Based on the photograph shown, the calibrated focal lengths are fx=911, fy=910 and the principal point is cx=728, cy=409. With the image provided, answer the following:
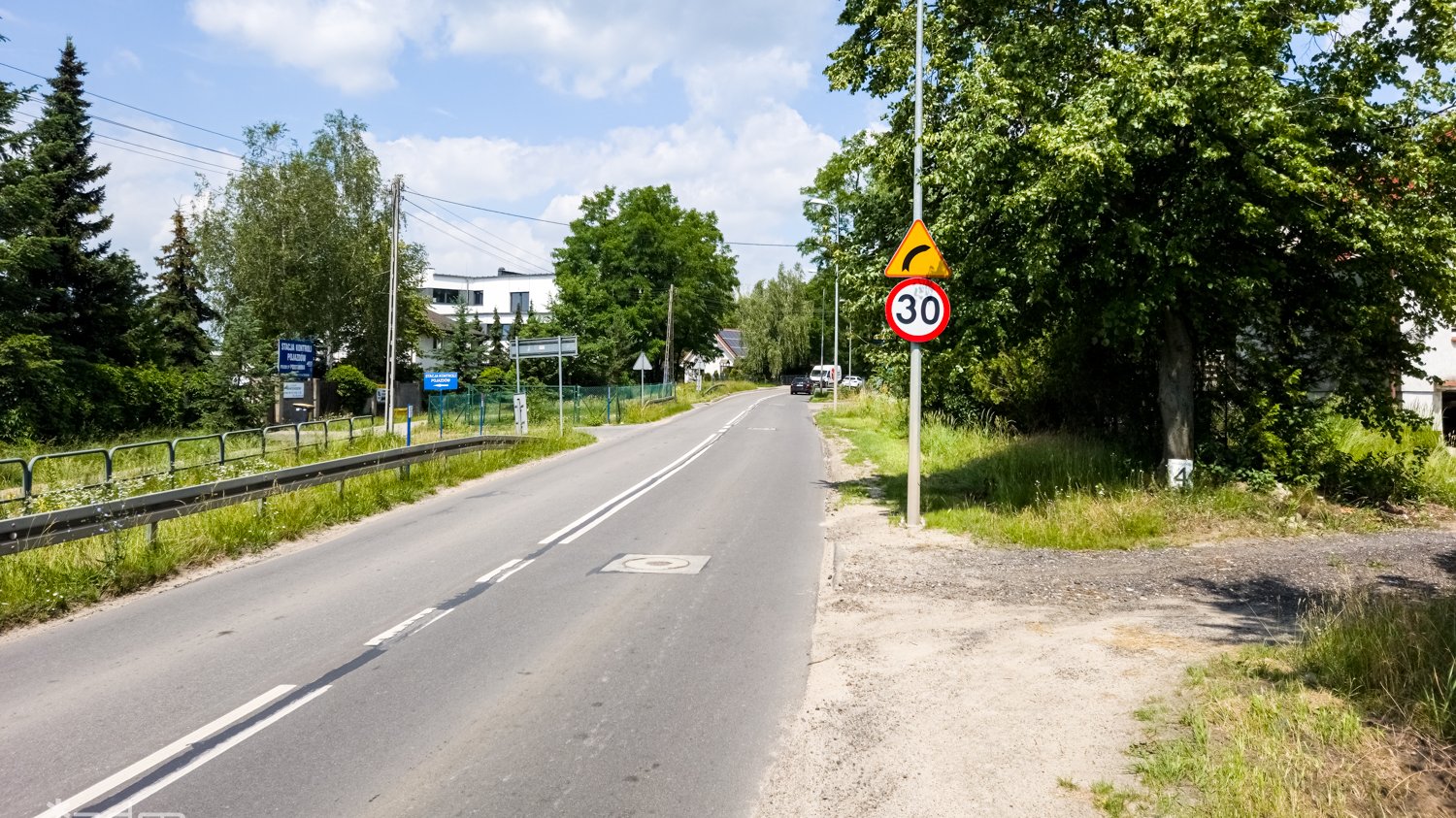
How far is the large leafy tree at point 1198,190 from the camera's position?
Result: 987 cm

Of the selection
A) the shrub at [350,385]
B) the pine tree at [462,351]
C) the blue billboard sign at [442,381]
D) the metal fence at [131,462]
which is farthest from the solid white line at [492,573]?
the pine tree at [462,351]

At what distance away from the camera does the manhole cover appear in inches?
371

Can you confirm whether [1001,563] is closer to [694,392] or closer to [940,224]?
[940,224]

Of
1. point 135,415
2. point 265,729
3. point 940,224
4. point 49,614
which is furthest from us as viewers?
point 135,415

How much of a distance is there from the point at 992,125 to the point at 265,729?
968 cm

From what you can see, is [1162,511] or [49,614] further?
[1162,511]

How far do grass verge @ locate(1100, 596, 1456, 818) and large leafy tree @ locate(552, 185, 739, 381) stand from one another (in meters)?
53.6

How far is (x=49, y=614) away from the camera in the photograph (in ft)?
24.9

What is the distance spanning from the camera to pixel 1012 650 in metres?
6.20

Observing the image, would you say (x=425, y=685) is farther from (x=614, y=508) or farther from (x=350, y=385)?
(x=350, y=385)

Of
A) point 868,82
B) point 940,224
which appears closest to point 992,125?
point 940,224

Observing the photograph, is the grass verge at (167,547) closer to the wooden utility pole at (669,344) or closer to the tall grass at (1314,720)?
the tall grass at (1314,720)

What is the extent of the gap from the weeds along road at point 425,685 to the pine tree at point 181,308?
38.3 m

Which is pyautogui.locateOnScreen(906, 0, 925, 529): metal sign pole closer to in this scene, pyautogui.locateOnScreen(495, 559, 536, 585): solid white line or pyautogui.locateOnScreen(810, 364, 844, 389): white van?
pyautogui.locateOnScreen(495, 559, 536, 585): solid white line
